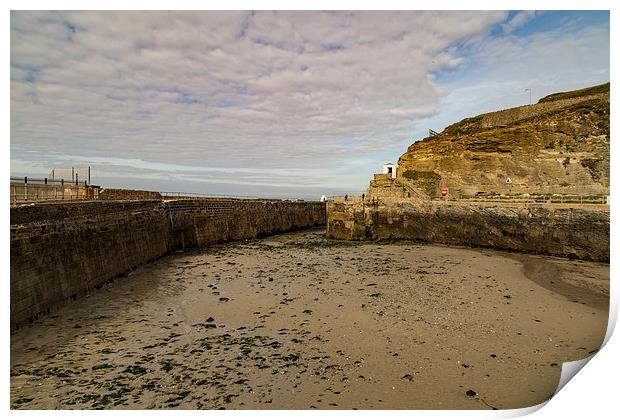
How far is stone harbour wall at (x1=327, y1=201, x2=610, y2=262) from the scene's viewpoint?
1659 centimetres

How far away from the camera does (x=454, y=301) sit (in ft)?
33.3

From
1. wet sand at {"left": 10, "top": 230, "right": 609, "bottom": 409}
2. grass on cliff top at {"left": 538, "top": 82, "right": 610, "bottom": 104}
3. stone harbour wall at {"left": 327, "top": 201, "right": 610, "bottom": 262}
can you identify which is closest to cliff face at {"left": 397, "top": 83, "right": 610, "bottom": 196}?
grass on cliff top at {"left": 538, "top": 82, "right": 610, "bottom": 104}

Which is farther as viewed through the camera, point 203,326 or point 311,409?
point 203,326

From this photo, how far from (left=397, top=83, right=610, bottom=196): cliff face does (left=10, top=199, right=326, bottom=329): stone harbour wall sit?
18.5 m

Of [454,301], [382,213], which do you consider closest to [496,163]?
[382,213]

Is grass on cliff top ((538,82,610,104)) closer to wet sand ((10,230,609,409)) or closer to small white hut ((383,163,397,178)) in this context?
small white hut ((383,163,397,178))

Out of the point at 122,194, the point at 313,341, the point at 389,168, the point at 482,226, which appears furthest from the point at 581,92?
the point at 122,194

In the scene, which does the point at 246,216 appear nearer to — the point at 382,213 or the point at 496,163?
the point at 382,213

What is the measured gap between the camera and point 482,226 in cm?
2055

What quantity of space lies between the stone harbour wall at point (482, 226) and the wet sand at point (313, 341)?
4.28 metres

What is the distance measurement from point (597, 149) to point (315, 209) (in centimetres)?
2289

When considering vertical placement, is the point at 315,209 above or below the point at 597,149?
below

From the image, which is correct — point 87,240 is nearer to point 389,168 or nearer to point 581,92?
point 389,168

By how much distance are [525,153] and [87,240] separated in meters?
28.6
